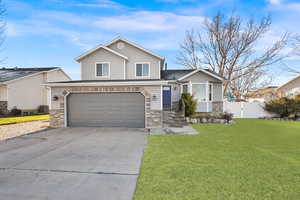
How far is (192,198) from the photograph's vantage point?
2.82m

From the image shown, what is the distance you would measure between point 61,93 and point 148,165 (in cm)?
872

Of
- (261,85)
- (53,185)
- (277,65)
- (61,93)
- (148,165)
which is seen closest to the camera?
(53,185)

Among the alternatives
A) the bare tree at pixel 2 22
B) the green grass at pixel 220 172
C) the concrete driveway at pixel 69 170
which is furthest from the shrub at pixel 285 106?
the bare tree at pixel 2 22

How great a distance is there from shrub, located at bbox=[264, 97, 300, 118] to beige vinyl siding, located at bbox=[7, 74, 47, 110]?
23.7 metres

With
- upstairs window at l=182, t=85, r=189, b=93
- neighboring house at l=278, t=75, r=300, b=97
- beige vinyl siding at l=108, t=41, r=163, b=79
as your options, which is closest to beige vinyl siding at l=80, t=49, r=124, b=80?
beige vinyl siding at l=108, t=41, r=163, b=79

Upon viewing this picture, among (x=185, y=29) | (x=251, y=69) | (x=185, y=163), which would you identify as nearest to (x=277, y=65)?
(x=251, y=69)

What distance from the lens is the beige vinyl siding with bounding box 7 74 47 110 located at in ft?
56.0

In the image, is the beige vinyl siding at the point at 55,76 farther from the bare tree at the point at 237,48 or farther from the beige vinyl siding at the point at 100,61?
the bare tree at the point at 237,48

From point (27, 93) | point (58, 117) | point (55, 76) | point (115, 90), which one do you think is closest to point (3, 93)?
point (27, 93)

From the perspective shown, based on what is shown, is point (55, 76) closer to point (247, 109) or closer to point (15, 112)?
point (15, 112)

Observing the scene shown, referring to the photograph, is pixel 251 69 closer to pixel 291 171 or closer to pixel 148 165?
pixel 291 171

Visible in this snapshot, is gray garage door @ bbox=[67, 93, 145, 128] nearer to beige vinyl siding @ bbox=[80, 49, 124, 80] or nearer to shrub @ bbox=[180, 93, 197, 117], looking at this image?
shrub @ bbox=[180, 93, 197, 117]

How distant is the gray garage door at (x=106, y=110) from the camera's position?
10531 millimetres

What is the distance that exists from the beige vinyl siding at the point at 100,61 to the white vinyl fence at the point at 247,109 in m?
10.3
